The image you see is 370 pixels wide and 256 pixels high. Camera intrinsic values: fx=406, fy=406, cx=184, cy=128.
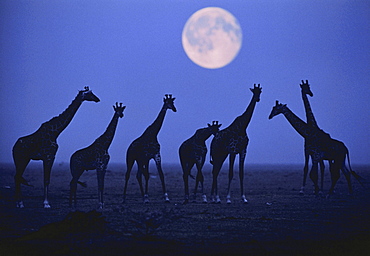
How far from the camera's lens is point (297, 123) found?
1777cm

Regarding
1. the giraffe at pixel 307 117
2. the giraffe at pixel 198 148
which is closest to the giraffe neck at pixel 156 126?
the giraffe at pixel 198 148

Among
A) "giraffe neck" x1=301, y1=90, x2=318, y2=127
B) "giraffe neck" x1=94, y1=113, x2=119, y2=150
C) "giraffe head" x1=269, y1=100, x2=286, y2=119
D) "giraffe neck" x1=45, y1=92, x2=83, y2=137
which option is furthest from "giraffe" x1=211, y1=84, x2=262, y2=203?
"giraffe neck" x1=45, y1=92, x2=83, y2=137

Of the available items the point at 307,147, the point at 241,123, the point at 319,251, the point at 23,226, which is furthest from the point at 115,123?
the point at 319,251

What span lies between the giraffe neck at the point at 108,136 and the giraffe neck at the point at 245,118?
449 cm

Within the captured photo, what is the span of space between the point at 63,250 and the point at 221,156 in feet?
31.1

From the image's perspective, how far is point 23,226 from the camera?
9.87 meters

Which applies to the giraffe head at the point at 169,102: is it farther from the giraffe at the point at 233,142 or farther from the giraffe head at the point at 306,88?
the giraffe head at the point at 306,88

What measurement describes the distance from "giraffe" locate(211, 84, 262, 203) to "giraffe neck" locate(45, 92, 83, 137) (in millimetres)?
5479

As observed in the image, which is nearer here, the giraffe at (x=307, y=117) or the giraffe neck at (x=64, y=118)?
the giraffe neck at (x=64, y=118)

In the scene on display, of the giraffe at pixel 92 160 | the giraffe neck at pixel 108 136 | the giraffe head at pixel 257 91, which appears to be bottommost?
the giraffe at pixel 92 160

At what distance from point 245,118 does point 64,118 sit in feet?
22.2

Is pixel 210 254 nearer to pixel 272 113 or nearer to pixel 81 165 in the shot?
pixel 81 165

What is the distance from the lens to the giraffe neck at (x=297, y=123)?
57.9 ft

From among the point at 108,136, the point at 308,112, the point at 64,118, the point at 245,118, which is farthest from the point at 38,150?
the point at 308,112
